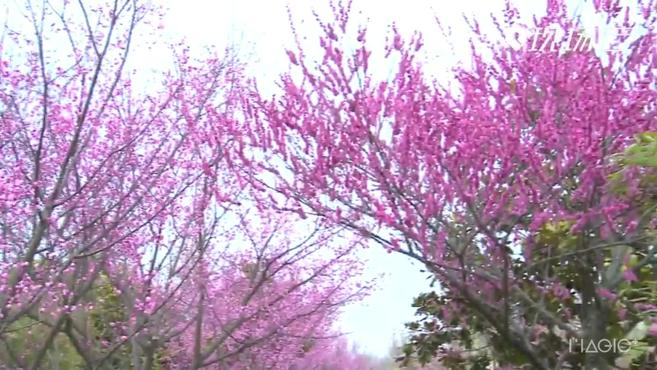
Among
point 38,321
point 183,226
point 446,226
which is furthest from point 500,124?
point 38,321

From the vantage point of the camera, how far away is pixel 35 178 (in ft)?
16.8

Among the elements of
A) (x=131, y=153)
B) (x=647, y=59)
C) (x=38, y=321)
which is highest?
(x=131, y=153)

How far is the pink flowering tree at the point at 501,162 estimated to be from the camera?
3.99 m

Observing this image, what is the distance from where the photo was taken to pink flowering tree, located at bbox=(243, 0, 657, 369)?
3994 millimetres

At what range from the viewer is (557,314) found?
502 cm

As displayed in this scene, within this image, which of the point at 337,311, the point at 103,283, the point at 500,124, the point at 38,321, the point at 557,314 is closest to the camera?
the point at 500,124

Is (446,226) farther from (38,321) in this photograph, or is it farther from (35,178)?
(38,321)

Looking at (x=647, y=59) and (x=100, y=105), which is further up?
(x=100, y=105)

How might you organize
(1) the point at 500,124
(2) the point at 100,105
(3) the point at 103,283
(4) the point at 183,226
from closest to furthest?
1. (1) the point at 500,124
2. (2) the point at 100,105
3. (4) the point at 183,226
4. (3) the point at 103,283

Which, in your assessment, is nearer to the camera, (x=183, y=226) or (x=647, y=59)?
(x=647, y=59)

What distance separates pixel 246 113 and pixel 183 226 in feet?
8.93

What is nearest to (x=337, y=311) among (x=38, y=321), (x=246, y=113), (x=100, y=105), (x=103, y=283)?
(x=103, y=283)

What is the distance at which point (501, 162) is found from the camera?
4.00 metres

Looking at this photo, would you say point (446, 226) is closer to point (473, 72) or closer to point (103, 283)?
point (473, 72)
